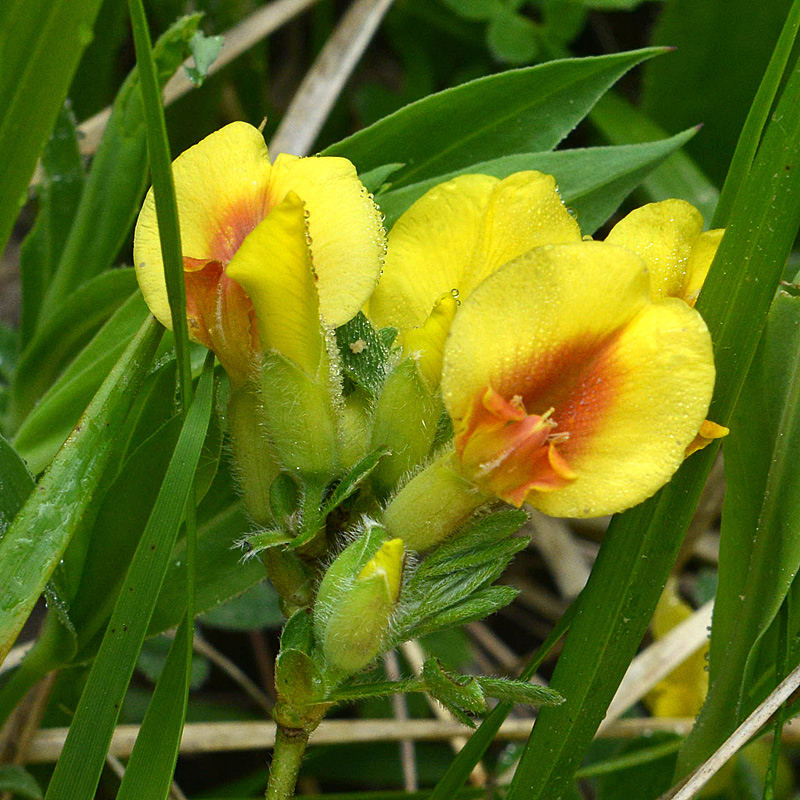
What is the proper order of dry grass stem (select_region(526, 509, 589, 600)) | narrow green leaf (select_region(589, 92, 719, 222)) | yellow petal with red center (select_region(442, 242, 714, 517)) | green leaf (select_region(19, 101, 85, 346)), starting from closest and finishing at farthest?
yellow petal with red center (select_region(442, 242, 714, 517))
green leaf (select_region(19, 101, 85, 346))
narrow green leaf (select_region(589, 92, 719, 222))
dry grass stem (select_region(526, 509, 589, 600))

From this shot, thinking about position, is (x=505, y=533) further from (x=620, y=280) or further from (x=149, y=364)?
(x=149, y=364)

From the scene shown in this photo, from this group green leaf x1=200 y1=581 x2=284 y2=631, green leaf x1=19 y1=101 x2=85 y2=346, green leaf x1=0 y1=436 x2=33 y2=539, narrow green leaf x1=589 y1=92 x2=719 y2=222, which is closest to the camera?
green leaf x1=0 y1=436 x2=33 y2=539

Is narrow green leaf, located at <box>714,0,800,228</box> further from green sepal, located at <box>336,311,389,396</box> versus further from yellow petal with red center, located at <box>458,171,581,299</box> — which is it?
green sepal, located at <box>336,311,389,396</box>

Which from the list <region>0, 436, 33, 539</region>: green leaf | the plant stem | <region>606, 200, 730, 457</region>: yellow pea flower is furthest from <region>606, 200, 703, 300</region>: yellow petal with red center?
<region>0, 436, 33, 539</region>: green leaf

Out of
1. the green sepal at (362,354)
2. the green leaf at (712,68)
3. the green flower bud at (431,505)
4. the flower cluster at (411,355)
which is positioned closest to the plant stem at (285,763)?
the flower cluster at (411,355)

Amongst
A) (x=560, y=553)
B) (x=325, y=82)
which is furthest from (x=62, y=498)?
(x=560, y=553)

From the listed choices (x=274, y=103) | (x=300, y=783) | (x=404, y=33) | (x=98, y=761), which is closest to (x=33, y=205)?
(x=274, y=103)

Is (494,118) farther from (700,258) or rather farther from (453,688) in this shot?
(453,688)
